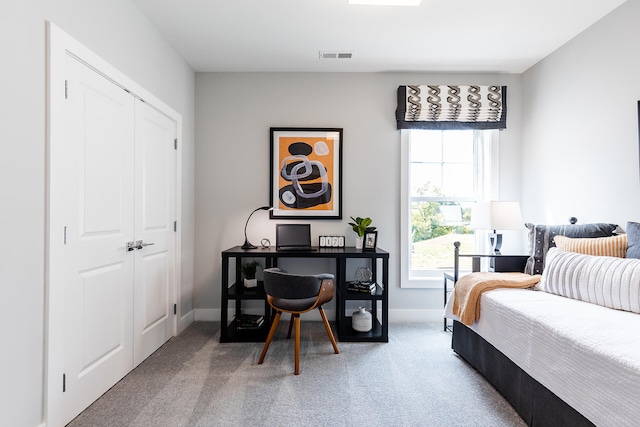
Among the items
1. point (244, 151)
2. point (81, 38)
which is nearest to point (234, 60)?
point (244, 151)

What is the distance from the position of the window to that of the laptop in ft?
3.77

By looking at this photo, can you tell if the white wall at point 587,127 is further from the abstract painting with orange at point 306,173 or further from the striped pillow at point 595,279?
the abstract painting with orange at point 306,173

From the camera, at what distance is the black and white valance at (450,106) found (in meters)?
3.54

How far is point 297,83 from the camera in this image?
3625 millimetres

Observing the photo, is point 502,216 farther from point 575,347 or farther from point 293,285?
point 293,285

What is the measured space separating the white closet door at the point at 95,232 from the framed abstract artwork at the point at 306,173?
147cm

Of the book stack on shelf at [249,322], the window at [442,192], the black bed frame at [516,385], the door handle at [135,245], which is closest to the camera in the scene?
the black bed frame at [516,385]

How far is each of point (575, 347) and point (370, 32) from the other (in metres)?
2.60

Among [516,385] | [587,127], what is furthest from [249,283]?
[587,127]

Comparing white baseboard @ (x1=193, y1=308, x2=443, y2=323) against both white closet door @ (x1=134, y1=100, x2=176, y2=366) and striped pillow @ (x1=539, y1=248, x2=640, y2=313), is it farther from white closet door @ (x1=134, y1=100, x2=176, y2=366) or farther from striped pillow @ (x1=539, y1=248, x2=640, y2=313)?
striped pillow @ (x1=539, y1=248, x2=640, y2=313)

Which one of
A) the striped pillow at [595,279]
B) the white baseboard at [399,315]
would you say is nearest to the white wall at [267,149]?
the white baseboard at [399,315]

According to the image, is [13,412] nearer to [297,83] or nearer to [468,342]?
[468,342]

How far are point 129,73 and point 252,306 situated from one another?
2.38 meters

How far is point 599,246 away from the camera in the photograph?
92.0 inches
